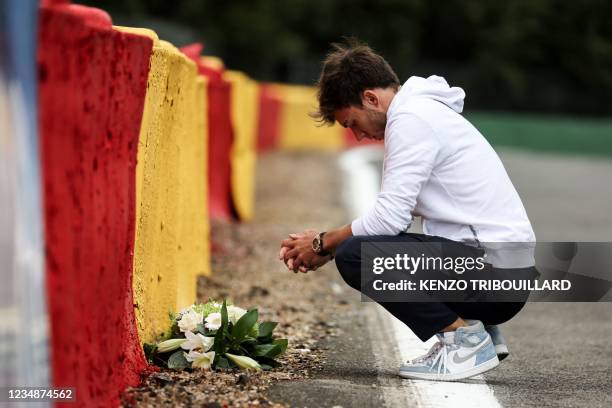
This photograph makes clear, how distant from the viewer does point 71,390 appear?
11.4 feet

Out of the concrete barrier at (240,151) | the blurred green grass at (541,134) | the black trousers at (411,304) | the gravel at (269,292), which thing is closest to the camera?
the gravel at (269,292)

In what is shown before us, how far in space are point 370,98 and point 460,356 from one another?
1065mm

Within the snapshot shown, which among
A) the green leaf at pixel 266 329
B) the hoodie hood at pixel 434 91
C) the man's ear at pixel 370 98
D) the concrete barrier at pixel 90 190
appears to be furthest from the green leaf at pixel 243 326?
the hoodie hood at pixel 434 91

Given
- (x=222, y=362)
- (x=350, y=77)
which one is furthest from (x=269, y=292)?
(x=350, y=77)

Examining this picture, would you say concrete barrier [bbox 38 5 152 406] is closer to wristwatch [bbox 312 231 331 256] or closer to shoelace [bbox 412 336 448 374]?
wristwatch [bbox 312 231 331 256]

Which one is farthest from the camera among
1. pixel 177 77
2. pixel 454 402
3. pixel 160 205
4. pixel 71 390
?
→ pixel 177 77

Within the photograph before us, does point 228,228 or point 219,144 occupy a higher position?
point 219,144

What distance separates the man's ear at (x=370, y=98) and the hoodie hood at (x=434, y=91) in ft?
0.32

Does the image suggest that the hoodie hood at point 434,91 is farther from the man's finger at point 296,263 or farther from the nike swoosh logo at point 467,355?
the nike swoosh logo at point 467,355

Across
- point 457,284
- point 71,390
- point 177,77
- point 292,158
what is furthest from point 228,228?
point 292,158

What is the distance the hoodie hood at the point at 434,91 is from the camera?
4684 millimetres

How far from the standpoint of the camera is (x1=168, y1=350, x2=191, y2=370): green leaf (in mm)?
4660

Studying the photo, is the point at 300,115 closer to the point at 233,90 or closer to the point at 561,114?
the point at 233,90

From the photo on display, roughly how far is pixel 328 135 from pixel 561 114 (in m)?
23.1
